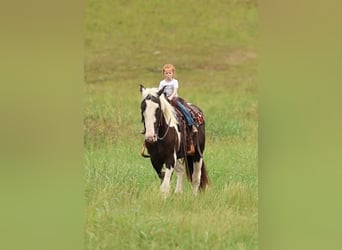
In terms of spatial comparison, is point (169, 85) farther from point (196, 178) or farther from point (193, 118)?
point (196, 178)

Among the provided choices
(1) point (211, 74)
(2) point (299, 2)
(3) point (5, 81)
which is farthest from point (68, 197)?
(2) point (299, 2)

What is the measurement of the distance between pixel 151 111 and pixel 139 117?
2.7 inches

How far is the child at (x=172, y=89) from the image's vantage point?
2831mm

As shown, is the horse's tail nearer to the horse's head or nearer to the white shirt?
the horse's head

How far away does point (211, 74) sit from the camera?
112 inches

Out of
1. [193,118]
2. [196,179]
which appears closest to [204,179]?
[196,179]

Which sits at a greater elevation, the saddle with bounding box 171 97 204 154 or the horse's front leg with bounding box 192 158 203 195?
the saddle with bounding box 171 97 204 154

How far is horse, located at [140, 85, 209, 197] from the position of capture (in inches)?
111

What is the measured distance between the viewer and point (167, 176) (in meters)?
2.85

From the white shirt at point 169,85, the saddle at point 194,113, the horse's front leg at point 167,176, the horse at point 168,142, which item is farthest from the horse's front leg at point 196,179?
the white shirt at point 169,85

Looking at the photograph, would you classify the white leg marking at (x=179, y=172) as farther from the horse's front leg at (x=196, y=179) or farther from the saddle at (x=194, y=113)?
the saddle at (x=194, y=113)

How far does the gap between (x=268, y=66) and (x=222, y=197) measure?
0.64 meters

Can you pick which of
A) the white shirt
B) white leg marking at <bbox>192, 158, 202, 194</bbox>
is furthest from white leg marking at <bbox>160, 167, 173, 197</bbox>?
the white shirt

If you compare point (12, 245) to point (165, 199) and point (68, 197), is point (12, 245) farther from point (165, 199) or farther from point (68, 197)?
point (165, 199)
